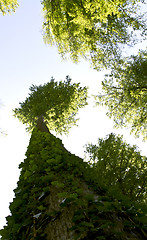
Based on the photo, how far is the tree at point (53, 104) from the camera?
33.9 ft

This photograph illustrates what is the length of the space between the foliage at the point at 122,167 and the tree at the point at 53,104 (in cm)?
332

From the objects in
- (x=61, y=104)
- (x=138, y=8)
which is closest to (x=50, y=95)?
(x=61, y=104)

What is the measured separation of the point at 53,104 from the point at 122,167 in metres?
5.76

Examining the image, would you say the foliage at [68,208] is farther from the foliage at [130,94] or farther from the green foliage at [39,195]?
the foliage at [130,94]

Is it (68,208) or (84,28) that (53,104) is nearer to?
(84,28)

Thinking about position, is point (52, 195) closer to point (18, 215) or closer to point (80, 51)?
point (18, 215)

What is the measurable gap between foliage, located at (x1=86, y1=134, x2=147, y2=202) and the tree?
3317 mm

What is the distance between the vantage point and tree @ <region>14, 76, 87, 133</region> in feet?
33.9

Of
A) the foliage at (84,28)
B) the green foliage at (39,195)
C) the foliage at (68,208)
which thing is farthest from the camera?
the foliage at (84,28)

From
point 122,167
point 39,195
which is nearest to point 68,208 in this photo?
point 39,195

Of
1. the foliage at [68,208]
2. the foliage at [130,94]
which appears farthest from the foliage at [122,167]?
the foliage at [68,208]

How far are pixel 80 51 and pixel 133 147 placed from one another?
729 centimetres

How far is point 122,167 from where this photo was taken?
33.6 feet

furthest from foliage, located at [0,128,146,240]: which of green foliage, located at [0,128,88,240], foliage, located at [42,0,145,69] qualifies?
foliage, located at [42,0,145,69]
